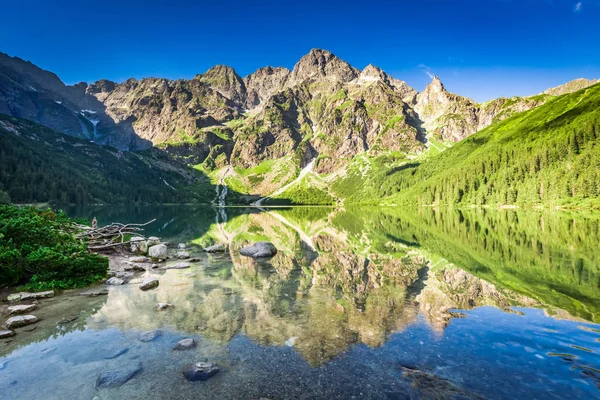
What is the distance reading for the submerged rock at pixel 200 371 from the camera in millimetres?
8656

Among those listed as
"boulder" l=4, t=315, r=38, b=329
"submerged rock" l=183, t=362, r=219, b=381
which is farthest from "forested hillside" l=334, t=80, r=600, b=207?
"boulder" l=4, t=315, r=38, b=329

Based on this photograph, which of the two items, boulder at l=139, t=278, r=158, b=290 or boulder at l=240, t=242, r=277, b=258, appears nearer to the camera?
boulder at l=139, t=278, r=158, b=290

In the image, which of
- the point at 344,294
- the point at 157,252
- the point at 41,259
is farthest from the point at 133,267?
the point at 344,294

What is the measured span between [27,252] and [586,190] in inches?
6145

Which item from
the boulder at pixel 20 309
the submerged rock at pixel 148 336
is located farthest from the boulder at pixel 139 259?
the submerged rock at pixel 148 336

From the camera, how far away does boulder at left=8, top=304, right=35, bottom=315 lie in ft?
44.4

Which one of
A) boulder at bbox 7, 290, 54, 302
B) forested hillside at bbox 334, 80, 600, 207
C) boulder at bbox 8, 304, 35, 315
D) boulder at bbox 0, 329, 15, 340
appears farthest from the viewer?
forested hillside at bbox 334, 80, 600, 207

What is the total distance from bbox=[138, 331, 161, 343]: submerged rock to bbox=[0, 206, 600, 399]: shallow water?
0.20 m

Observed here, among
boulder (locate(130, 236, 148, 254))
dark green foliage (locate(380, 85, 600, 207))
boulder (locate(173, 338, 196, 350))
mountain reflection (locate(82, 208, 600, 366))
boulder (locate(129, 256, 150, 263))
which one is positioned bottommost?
mountain reflection (locate(82, 208, 600, 366))

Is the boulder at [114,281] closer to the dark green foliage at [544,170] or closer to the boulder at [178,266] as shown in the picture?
the boulder at [178,266]

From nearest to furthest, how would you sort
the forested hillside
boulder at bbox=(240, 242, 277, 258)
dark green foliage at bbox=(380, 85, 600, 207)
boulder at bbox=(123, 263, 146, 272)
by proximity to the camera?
boulder at bbox=(123, 263, 146, 272) < boulder at bbox=(240, 242, 277, 258) < dark green foliage at bbox=(380, 85, 600, 207) < the forested hillside

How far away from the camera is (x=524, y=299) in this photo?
50.0ft

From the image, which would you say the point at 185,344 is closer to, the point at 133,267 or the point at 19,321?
the point at 19,321

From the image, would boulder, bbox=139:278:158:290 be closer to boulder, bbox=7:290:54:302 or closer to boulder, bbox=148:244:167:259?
boulder, bbox=7:290:54:302
